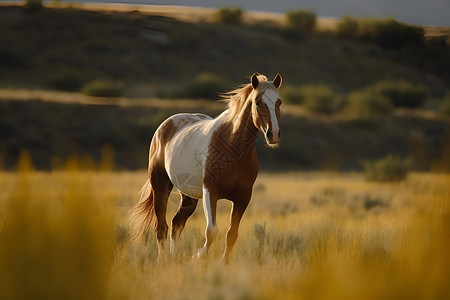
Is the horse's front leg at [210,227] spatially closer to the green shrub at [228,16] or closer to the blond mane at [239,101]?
the blond mane at [239,101]

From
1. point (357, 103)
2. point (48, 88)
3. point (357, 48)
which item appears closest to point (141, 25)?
point (357, 103)

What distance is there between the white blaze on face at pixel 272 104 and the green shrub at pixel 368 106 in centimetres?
2994

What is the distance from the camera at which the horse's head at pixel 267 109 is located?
14.5 ft

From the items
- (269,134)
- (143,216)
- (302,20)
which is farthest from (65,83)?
(269,134)

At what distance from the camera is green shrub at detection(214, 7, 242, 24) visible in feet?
201

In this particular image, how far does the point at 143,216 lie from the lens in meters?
6.51

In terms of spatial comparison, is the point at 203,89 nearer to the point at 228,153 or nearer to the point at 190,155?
the point at 190,155

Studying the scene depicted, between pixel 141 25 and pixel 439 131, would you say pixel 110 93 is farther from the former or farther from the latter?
pixel 141 25

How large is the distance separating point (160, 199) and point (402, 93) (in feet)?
128

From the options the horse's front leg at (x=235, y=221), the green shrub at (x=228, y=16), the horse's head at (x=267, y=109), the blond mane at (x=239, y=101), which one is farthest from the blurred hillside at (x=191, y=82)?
the horse's front leg at (x=235, y=221)

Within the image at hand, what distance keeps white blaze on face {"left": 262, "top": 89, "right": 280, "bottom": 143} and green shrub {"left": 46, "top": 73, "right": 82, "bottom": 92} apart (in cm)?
3660

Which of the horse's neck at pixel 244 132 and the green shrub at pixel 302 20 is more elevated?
the green shrub at pixel 302 20

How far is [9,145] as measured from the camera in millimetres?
23953

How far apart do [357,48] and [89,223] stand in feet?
163
